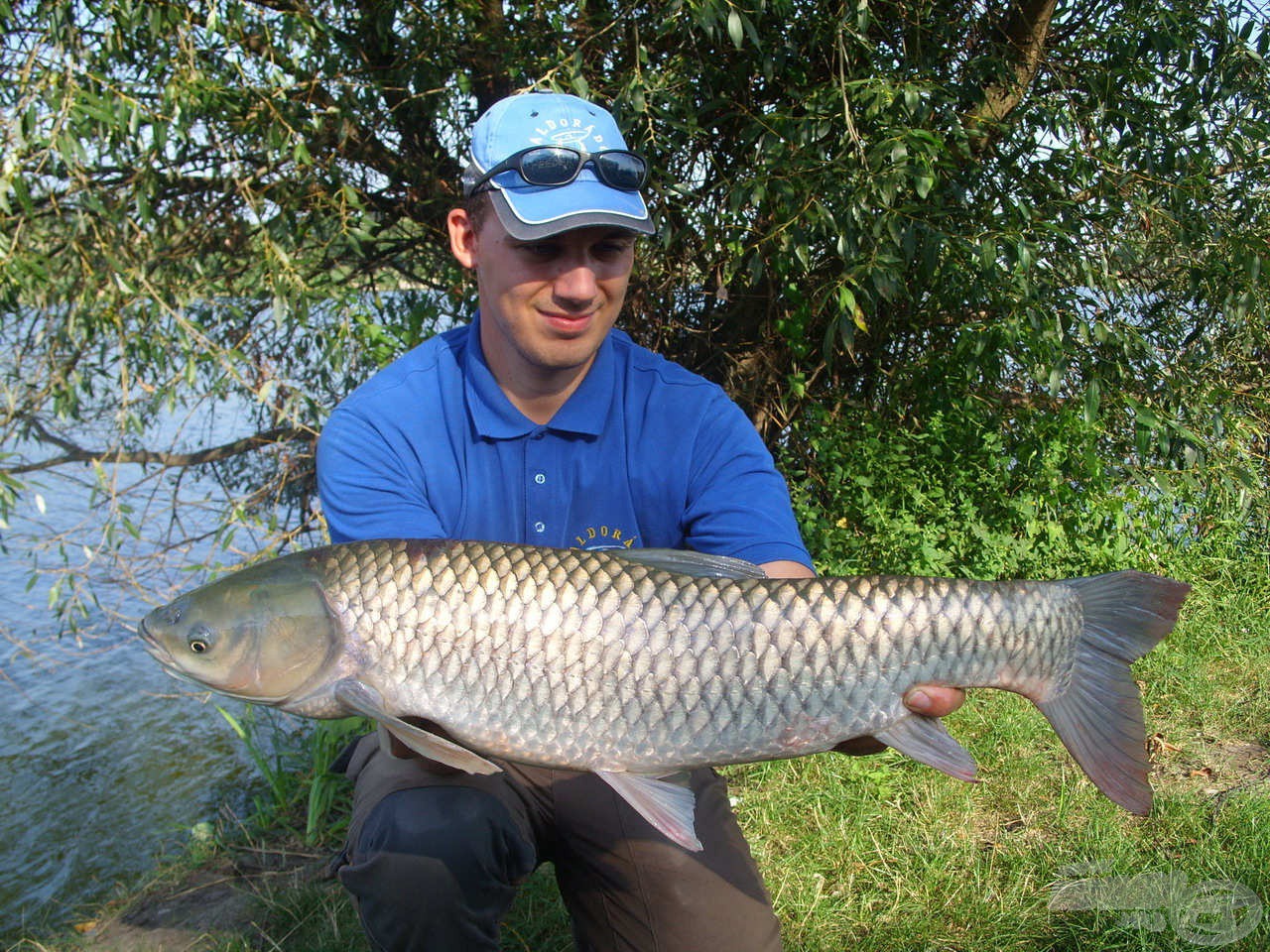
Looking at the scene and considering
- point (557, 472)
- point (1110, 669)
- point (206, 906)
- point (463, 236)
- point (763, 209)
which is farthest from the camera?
point (763, 209)

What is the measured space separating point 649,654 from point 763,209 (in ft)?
7.55

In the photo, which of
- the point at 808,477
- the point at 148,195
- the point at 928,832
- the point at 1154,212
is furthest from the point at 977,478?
the point at 148,195

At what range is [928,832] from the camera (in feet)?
8.05

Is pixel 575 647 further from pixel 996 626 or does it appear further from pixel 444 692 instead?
pixel 996 626

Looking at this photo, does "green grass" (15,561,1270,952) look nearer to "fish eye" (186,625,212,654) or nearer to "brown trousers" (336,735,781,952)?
"brown trousers" (336,735,781,952)

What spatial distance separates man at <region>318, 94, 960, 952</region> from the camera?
6.01 feet

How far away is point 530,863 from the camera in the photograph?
188 cm

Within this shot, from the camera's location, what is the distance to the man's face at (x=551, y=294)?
79.5 inches

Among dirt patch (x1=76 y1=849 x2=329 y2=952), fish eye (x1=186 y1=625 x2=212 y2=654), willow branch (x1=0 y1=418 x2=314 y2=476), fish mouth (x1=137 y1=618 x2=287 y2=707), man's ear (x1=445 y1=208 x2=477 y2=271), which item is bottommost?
dirt patch (x1=76 y1=849 x2=329 y2=952)

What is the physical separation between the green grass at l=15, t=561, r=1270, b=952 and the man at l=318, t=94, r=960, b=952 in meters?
0.44

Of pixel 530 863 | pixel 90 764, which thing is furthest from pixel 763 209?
pixel 90 764

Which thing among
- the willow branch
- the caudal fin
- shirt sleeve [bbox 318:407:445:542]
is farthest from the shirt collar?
the willow branch

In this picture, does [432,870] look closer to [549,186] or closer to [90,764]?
[549,186]

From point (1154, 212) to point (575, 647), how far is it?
2.78 meters
